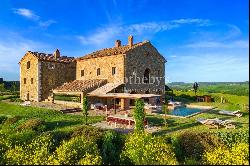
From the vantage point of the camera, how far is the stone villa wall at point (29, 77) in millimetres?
45812

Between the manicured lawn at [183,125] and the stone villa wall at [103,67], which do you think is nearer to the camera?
the manicured lawn at [183,125]

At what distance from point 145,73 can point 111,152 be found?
2825cm

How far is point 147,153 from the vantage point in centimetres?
1321

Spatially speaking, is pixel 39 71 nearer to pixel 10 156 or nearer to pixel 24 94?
pixel 24 94

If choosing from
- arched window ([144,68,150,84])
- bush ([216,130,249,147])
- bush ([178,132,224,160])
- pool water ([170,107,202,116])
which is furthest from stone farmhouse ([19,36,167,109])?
bush ([216,130,249,147])

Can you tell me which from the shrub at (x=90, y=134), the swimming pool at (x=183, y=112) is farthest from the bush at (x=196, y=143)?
the swimming pool at (x=183, y=112)

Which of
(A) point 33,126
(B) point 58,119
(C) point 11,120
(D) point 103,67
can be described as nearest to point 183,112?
(D) point 103,67

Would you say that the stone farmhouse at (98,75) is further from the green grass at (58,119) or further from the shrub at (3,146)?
the shrub at (3,146)

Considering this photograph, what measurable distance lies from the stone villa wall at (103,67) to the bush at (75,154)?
24.9 metres

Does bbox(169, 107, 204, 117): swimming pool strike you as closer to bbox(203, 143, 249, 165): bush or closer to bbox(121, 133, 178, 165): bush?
bbox(121, 133, 178, 165): bush

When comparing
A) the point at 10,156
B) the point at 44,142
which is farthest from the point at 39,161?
the point at 44,142

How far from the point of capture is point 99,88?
39.3 meters

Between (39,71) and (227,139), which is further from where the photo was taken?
(39,71)

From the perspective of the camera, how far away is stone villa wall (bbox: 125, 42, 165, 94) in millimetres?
39906
